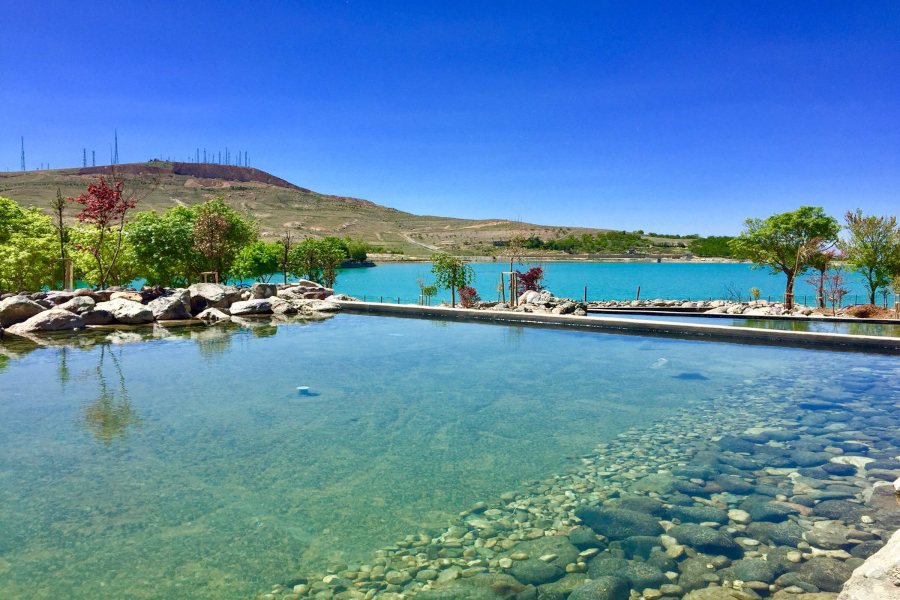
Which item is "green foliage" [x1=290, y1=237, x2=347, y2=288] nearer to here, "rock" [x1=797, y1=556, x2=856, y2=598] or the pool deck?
the pool deck

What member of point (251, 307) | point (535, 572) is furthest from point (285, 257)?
point (535, 572)

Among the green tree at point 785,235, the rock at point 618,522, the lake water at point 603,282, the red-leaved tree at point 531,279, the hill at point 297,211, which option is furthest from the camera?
the hill at point 297,211

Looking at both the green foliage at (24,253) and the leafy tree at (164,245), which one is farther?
the leafy tree at (164,245)

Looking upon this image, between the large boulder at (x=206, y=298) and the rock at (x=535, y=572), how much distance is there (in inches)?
505

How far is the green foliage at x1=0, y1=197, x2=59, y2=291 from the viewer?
15.2 metres

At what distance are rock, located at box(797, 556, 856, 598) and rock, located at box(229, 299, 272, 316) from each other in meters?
13.1

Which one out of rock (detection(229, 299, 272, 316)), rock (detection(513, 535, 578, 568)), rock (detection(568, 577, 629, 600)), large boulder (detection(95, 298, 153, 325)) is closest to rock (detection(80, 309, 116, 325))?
large boulder (detection(95, 298, 153, 325))

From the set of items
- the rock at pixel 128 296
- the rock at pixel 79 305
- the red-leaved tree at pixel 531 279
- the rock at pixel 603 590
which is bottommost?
the rock at pixel 603 590

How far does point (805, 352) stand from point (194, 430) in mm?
8433

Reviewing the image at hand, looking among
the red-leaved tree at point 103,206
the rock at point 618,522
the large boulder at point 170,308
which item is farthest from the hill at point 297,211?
the rock at point 618,522

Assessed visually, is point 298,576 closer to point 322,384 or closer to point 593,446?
point 593,446

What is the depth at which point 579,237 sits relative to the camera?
284 feet

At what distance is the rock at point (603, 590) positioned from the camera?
8.36 ft

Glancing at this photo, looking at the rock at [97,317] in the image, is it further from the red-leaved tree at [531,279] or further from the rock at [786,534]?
the rock at [786,534]
